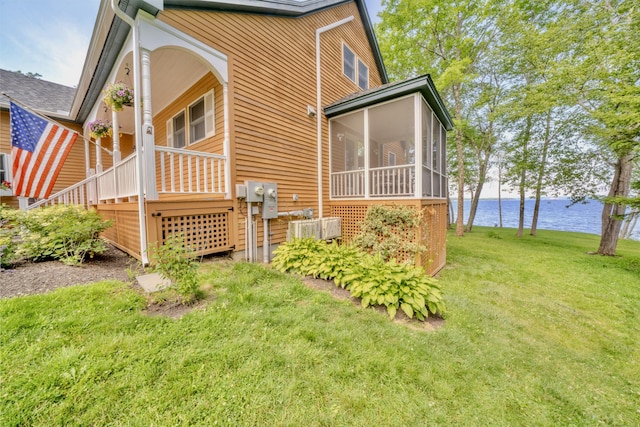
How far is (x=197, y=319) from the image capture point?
8.75 ft

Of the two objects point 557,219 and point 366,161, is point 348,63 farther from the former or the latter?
point 557,219

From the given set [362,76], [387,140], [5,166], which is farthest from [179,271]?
[362,76]

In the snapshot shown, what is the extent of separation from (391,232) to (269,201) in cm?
306

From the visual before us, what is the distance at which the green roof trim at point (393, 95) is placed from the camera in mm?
5609

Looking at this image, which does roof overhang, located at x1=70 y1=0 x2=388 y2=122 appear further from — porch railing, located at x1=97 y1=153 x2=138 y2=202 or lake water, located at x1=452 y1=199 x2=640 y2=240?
lake water, located at x1=452 y1=199 x2=640 y2=240

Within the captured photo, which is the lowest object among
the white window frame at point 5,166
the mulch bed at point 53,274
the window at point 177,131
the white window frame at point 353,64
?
the mulch bed at point 53,274

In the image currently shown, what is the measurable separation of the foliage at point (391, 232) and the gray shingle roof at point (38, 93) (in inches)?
491

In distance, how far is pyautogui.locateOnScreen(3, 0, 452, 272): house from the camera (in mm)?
4207

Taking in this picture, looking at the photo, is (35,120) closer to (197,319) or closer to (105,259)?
(105,259)

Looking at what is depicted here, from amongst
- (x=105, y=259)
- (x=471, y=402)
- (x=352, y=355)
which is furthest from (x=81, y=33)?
(x=471, y=402)

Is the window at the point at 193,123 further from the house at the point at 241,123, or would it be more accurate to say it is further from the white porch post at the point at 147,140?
the white porch post at the point at 147,140

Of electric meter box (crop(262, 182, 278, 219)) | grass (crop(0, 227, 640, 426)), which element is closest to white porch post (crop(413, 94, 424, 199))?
grass (crop(0, 227, 640, 426))

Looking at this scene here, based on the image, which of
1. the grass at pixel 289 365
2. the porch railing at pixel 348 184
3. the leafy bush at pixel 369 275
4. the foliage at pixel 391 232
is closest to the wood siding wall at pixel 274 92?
the porch railing at pixel 348 184

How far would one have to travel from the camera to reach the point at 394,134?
30.6 ft
